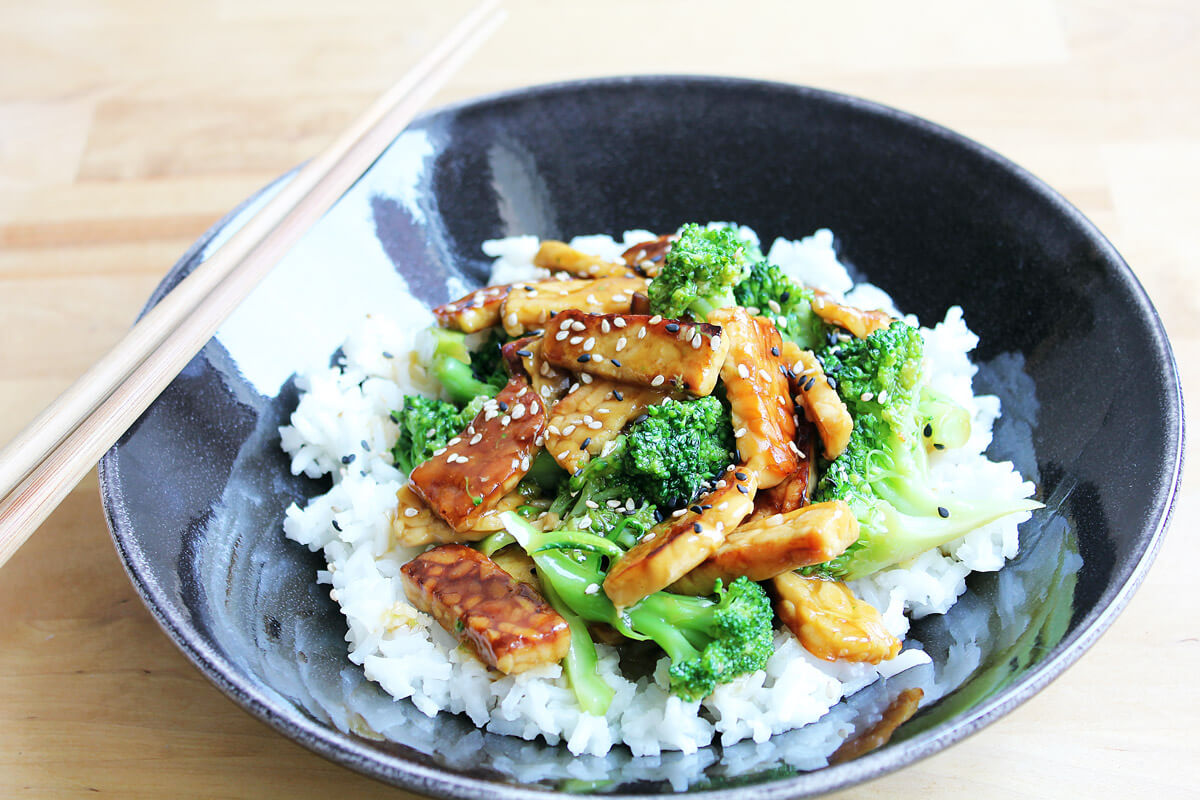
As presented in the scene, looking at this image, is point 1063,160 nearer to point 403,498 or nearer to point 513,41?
point 513,41

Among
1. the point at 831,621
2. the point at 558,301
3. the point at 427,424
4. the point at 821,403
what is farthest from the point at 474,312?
the point at 831,621

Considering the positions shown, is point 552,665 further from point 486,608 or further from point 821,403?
point 821,403

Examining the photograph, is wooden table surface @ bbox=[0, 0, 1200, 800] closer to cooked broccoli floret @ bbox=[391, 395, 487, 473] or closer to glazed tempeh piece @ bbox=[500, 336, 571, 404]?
cooked broccoli floret @ bbox=[391, 395, 487, 473]

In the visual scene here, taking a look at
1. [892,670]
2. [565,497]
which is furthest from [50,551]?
[892,670]

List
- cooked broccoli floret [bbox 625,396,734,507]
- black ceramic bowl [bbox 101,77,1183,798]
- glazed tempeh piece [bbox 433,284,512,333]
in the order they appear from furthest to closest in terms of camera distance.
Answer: glazed tempeh piece [bbox 433,284,512,333]
cooked broccoli floret [bbox 625,396,734,507]
black ceramic bowl [bbox 101,77,1183,798]

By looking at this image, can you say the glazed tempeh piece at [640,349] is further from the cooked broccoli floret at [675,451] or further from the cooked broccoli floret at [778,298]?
the cooked broccoli floret at [778,298]

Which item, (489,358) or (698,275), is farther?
(489,358)

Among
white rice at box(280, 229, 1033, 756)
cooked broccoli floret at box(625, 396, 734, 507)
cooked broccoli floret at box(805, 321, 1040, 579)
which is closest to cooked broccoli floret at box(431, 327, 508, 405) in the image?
white rice at box(280, 229, 1033, 756)
